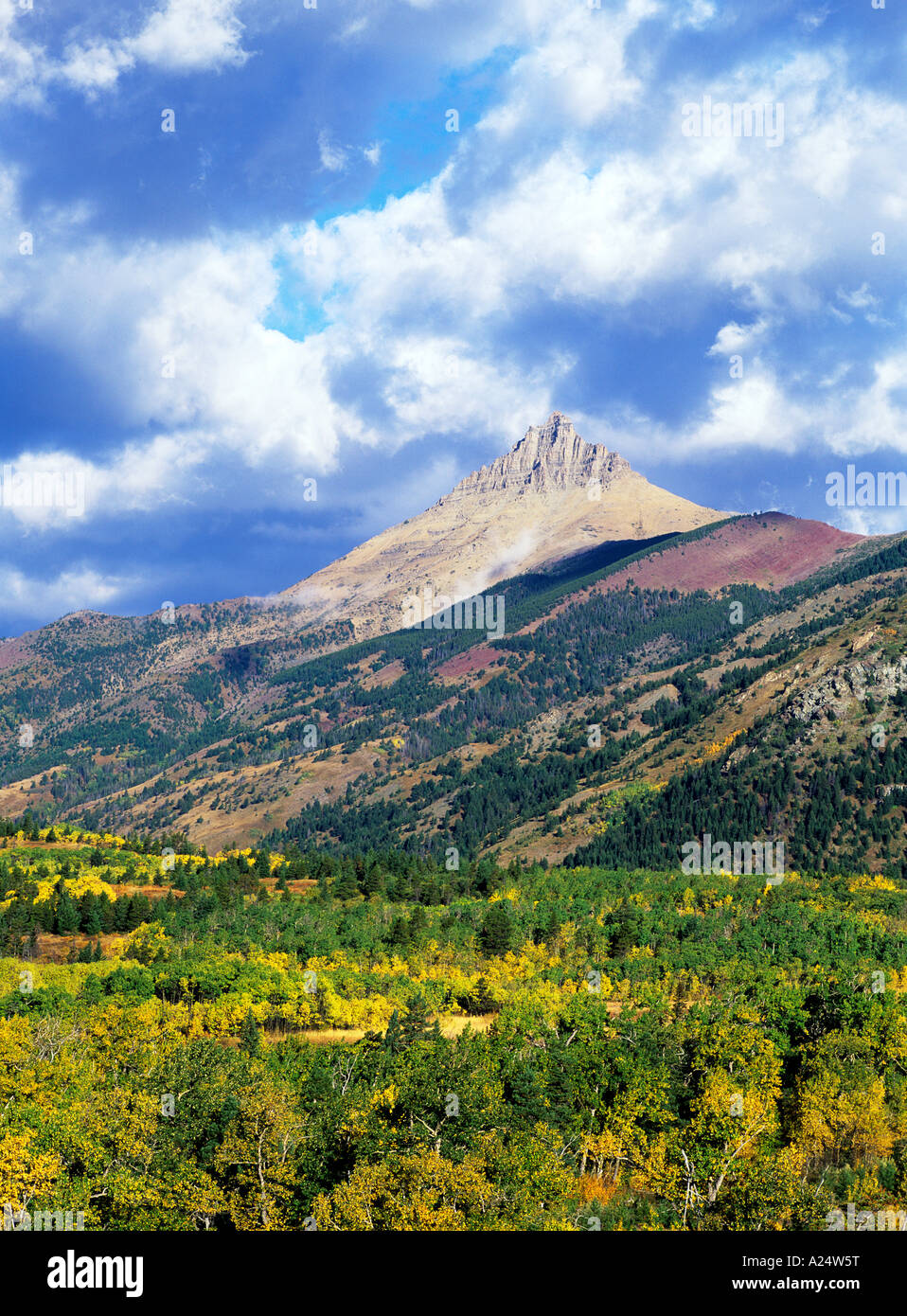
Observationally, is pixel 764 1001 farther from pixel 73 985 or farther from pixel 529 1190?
pixel 73 985

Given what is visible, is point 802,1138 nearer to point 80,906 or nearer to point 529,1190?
point 529,1190

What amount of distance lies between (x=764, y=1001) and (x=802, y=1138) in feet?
87.3

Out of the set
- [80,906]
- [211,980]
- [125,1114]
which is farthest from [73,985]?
[125,1114]

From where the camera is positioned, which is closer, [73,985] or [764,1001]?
[764,1001]

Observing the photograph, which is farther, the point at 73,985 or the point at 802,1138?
the point at 73,985

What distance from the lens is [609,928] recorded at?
166m

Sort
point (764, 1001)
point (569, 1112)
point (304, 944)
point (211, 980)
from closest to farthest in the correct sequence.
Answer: point (569, 1112) < point (764, 1001) < point (211, 980) < point (304, 944)

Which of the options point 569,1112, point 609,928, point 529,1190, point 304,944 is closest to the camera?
point 529,1190

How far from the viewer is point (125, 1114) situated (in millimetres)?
63969
